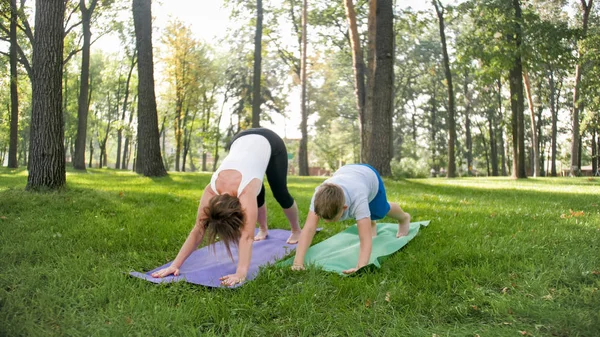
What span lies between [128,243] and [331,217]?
8.73 ft

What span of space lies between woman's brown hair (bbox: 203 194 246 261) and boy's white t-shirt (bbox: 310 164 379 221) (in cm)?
79

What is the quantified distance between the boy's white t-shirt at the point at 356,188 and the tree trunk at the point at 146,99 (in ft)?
31.1

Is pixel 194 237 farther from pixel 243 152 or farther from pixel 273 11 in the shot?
pixel 273 11

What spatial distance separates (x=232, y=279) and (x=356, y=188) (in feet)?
5.01

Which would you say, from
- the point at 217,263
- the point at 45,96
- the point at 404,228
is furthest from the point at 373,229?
the point at 45,96

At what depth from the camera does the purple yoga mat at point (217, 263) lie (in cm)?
390

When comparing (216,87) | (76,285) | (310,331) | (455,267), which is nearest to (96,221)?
(76,285)

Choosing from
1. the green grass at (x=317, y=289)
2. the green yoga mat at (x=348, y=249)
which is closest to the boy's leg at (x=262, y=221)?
Result: the green grass at (x=317, y=289)

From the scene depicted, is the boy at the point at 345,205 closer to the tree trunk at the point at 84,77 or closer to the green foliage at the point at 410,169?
the green foliage at the point at 410,169

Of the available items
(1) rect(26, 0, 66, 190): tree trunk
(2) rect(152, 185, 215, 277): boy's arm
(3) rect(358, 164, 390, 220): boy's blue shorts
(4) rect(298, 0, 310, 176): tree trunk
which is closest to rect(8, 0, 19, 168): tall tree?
(1) rect(26, 0, 66, 190): tree trunk

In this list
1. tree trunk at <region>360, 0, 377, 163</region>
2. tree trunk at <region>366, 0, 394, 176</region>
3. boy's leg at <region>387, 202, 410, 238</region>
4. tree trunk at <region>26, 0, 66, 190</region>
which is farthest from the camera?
tree trunk at <region>360, 0, 377, 163</region>

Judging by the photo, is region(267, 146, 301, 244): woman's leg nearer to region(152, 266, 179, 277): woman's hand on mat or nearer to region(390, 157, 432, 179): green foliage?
region(152, 266, 179, 277): woman's hand on mat

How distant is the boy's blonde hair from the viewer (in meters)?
3.90

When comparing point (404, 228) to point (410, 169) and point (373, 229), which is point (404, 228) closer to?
point (373, 229)
